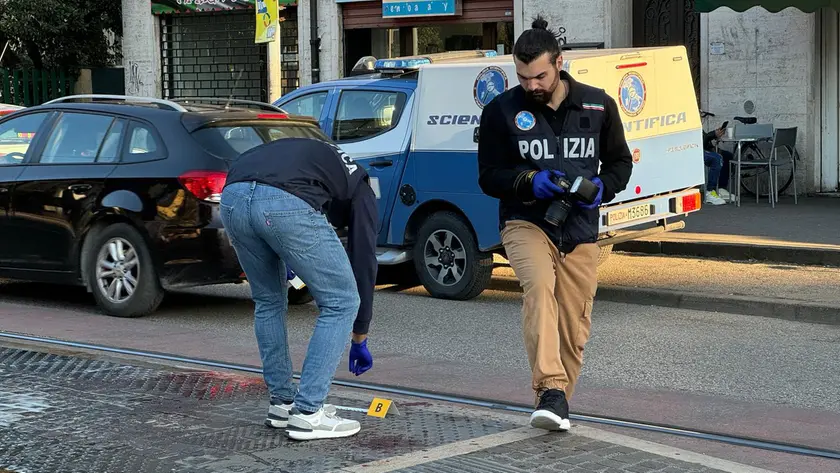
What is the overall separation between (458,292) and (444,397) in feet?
12.2

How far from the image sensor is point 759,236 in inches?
477

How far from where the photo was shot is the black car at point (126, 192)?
875cm

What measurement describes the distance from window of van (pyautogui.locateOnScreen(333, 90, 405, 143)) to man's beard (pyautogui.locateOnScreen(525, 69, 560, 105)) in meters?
5.10

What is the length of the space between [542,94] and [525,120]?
0.15 metres

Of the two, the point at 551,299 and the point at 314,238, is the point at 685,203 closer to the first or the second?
the point at 551,299

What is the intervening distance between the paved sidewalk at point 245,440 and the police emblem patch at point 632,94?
4163 millimetres

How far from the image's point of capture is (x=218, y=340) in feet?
27.1

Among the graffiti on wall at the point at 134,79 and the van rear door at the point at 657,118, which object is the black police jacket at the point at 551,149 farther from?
the graffiti on wall at the point at 134,79

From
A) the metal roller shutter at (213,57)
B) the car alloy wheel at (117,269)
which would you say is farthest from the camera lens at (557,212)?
the metal roller shutter at (213,57)

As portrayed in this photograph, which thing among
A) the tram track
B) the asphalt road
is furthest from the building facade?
the tram track

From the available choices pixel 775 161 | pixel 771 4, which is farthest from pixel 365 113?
pixel 775 161

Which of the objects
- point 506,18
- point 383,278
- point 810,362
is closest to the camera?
point 810,362

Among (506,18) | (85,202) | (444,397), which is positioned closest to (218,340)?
(85,202)

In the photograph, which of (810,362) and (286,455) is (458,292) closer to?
(810,362)
